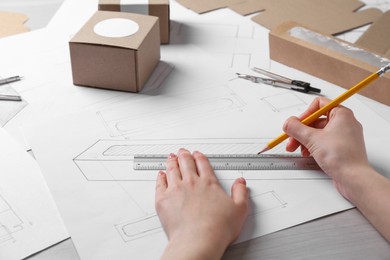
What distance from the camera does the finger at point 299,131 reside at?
78 cm

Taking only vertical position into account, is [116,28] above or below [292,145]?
above

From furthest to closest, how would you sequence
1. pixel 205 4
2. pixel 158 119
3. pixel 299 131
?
pixel 205 4, pixel 158 119, pixel 299 131

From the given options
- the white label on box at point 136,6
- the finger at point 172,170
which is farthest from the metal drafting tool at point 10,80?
the finger at point 172,170

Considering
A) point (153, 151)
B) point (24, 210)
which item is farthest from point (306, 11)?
point (24, 210)

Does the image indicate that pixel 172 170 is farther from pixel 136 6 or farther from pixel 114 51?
pixel 136 6

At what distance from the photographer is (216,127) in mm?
872

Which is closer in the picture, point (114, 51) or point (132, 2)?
point (114, 51)

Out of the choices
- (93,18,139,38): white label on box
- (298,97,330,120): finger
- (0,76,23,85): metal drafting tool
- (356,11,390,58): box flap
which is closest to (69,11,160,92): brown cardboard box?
(93,18,139,38): white label on box

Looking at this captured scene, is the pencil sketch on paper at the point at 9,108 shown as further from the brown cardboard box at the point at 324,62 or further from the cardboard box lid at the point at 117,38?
the brown cardboard box at the point at 324,62

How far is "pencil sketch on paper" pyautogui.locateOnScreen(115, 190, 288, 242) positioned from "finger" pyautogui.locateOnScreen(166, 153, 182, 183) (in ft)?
0.19

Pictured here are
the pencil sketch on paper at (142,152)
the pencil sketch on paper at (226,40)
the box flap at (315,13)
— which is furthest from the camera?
the box flap at (315,13)

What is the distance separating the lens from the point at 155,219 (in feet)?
2.29

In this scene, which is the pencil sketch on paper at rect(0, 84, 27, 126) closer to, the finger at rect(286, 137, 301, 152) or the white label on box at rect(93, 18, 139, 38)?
the white label on box at rect(93, 18, 139, 38)

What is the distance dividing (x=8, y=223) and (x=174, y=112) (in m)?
0.35
